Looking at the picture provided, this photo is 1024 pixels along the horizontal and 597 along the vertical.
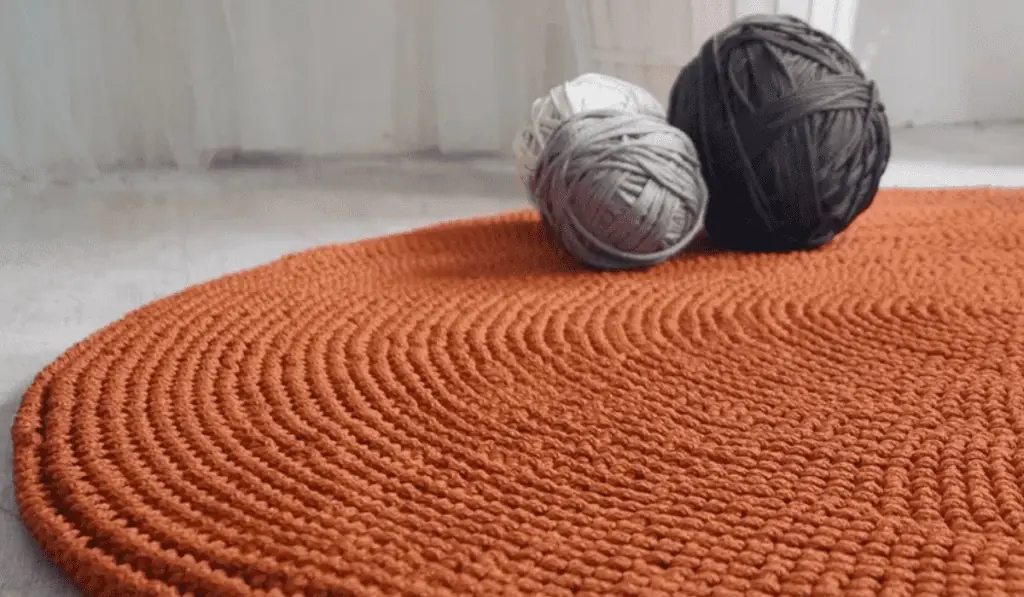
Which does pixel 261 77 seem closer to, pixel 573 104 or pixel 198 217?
pixel 198 217

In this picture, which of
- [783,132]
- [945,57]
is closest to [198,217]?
[783,132]

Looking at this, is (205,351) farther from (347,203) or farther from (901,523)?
(347,203)

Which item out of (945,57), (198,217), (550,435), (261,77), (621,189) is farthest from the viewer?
(945,57)

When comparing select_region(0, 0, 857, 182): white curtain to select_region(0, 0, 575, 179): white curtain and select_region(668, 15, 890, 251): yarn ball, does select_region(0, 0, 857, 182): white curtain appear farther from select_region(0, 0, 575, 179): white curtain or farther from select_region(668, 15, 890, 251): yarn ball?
select_region(668, 15, 890, 251): yarn ball

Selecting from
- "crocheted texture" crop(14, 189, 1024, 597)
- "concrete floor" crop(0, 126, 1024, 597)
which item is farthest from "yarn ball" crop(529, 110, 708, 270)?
"concrete floor" crop(0, 126, 1024, 597)

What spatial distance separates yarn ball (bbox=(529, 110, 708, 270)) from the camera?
2.62 ft

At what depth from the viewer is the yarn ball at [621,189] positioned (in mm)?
799

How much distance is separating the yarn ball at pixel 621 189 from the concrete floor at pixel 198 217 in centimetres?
32

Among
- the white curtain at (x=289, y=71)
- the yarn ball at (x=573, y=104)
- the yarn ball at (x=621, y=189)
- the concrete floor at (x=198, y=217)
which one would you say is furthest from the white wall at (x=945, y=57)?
the yarn ball at (x=621, y=189)

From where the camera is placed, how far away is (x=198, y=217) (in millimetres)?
1171

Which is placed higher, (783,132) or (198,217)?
(783,132)

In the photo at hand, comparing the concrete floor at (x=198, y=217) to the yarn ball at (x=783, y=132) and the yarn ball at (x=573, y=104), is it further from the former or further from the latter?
the yarn ball at (x=783, y=132)

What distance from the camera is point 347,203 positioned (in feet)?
4.03

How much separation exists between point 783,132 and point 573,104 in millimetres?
198
